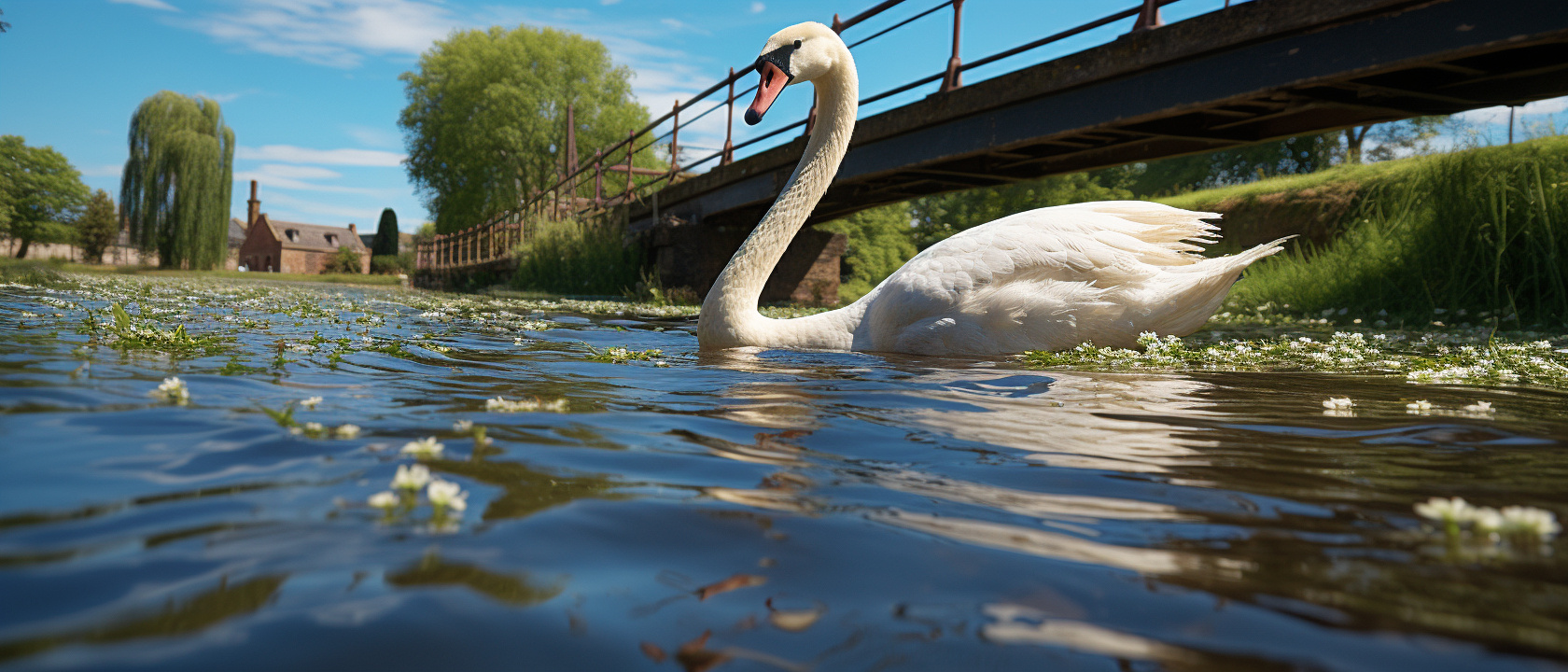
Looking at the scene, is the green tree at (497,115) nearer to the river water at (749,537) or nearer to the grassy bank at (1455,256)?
the grassy bank at (1455,256)

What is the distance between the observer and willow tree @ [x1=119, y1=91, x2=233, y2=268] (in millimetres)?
38188

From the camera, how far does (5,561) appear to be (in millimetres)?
1003

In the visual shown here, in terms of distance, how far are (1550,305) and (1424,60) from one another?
2.88 metres

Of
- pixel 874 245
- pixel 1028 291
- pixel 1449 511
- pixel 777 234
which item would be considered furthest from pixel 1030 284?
pixel 874 245

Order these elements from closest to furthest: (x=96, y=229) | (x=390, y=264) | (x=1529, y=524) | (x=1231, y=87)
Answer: (x=1529, y=524), (x=1231, y=87), (x=96, y=229), (x=390, y=264)

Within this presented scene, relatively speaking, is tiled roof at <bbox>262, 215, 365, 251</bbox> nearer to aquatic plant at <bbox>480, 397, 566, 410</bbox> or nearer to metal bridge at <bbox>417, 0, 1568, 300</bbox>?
metal bridge at <bbox>417, 0, 1568, 300</bbox>

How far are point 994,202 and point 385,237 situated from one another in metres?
58.2

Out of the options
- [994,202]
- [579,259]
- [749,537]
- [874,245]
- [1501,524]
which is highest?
[994,202]

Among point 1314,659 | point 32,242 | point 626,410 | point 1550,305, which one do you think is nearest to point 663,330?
point 626,410

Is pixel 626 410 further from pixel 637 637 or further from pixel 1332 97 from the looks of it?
pixel 1332 97

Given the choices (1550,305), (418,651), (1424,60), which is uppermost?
(1424,60)

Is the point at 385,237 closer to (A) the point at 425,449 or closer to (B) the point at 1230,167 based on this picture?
(B) the point at 1230,167

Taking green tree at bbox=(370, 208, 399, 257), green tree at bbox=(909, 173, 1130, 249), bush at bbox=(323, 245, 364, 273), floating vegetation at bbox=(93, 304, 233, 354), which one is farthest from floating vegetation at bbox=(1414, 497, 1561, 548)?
green tree at bbox=(370, 208, 399, 257)

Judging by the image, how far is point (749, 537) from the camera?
1.36 metres
